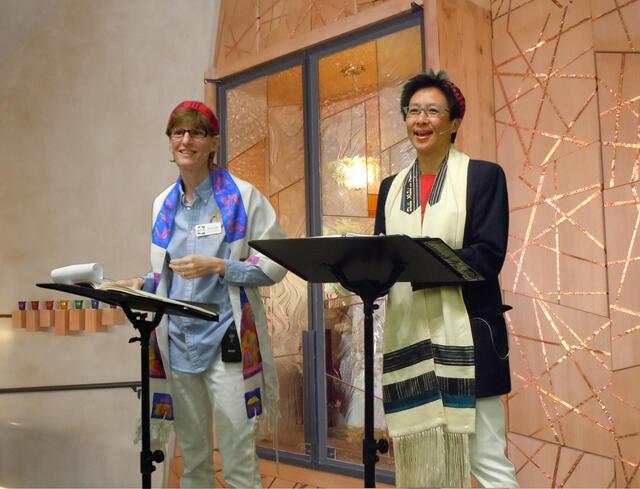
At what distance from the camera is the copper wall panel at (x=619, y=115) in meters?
3.29

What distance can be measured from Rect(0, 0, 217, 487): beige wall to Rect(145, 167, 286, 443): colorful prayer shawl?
219 cm

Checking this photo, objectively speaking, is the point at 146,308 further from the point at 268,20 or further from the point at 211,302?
the point at 268,20

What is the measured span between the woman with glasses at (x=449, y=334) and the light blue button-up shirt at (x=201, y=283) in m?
0.54

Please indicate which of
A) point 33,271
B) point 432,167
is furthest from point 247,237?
point 33,271

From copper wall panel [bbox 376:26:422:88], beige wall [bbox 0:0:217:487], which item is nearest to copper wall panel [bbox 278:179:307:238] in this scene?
copper wall panel [bbox 376:26:422:88]

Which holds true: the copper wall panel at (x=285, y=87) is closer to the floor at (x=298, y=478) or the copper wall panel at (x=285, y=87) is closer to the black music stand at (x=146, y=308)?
the floor at (x=298, y=478)

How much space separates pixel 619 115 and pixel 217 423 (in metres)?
2.07

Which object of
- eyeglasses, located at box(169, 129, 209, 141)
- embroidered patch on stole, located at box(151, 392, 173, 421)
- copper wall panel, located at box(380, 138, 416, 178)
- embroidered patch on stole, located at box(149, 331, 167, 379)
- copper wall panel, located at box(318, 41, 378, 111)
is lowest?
embroidered patch on stole, located at box(151, 392, 173, 421)

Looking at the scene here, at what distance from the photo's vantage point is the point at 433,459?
230 cm

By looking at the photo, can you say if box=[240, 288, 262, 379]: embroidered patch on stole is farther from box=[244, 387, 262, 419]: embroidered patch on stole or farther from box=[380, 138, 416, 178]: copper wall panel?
box=[380, 138, 416, 178]: copper wall panel

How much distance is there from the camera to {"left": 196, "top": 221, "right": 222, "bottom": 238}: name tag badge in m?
2.73

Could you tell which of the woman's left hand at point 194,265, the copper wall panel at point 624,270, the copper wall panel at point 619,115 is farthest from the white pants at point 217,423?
the copper wall panel at point 619,115

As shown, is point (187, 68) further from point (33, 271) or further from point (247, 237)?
point (247, 237)

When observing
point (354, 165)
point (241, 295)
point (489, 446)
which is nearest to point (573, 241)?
point (354, 165)
